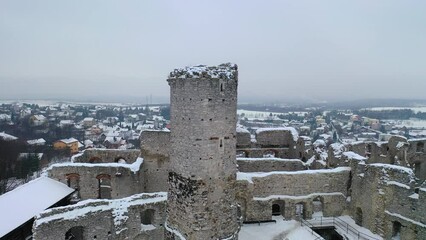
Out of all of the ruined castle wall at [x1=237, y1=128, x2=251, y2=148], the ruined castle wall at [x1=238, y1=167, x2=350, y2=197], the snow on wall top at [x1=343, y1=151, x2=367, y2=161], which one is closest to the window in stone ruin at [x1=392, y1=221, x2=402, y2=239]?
Answer: the ruined castle wall at [x1=238, y1=167, x2=350, y2=197]

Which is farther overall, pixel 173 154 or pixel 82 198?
pixel 82 198

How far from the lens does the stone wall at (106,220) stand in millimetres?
14143

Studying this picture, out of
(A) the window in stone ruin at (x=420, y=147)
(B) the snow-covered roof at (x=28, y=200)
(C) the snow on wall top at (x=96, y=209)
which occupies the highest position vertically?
(A) the window in stone ruin at (x=420, y=147)

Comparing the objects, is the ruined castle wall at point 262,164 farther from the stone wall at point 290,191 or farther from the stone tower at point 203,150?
the stone tower at point 203,150

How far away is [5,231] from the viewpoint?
14430 mm

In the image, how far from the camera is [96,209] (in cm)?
1516

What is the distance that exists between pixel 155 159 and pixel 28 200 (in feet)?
25.8

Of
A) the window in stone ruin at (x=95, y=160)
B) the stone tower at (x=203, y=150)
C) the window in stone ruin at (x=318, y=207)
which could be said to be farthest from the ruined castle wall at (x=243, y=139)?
the stone tower at (x=203, y=150)

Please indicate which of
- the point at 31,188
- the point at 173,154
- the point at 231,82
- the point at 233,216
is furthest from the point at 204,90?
the point at 31,188

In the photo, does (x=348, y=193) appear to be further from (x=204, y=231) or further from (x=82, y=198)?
(x=82, y=198)

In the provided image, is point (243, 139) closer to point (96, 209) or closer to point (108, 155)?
point (108, 155)

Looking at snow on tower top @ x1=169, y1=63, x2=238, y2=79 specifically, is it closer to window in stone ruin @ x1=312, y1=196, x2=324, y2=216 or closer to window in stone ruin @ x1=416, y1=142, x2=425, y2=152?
window in stone ruin @ x1=312, y1=196, x2=324, y2=216

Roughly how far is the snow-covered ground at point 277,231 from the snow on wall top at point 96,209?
4.91 metres

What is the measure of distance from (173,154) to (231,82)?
3892 millimetres
